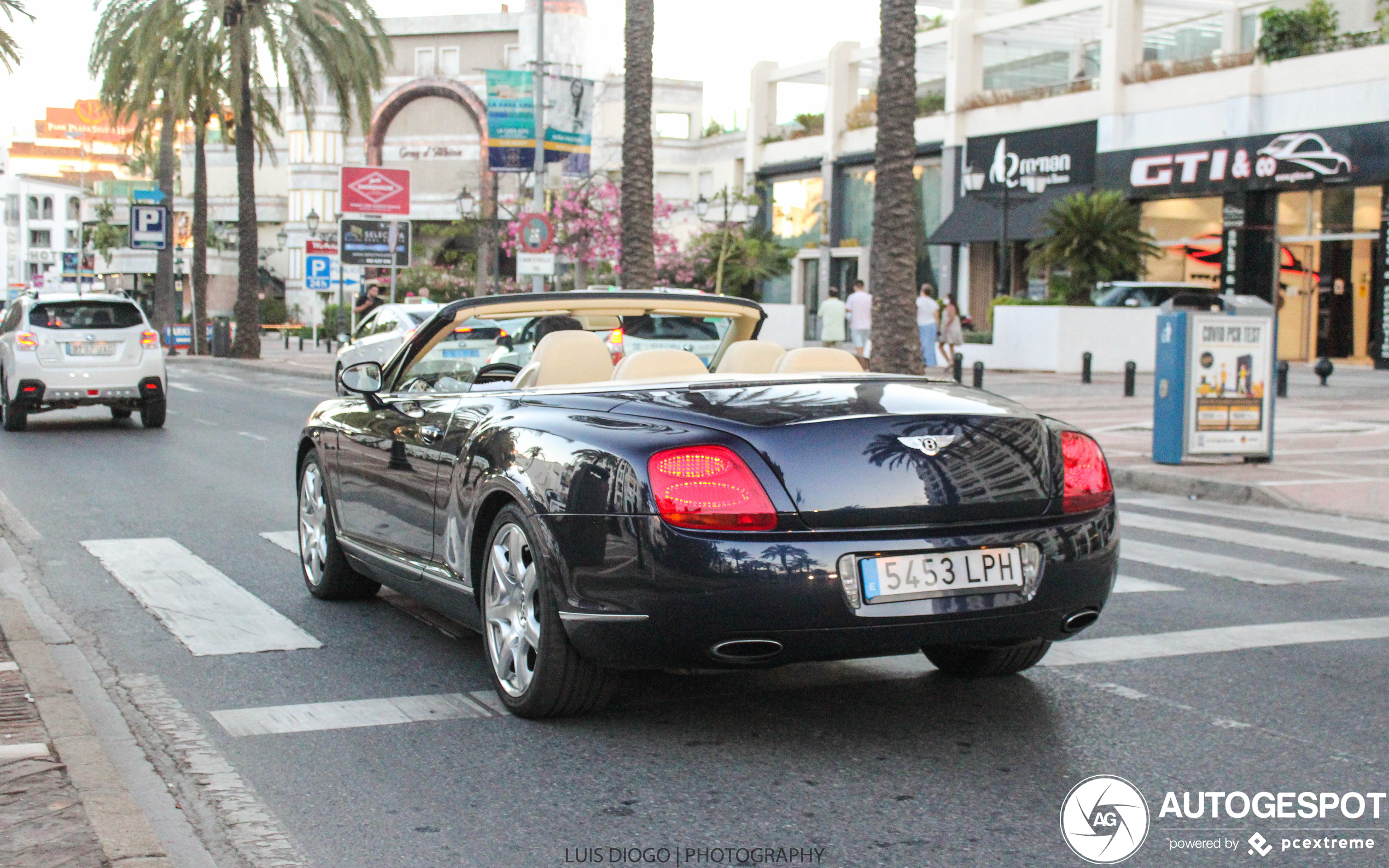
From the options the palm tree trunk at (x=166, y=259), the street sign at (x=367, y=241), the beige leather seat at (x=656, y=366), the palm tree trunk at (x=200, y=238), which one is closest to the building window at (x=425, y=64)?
the palm tree trunk at (x=166, y=259)

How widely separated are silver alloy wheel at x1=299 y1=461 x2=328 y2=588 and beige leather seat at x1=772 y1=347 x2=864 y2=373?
251 centimetres

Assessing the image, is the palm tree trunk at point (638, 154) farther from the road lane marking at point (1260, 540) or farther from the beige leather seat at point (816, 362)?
the beige leather seat at point (816, 362)

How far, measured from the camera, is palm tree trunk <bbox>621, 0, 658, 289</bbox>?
23.6 metres

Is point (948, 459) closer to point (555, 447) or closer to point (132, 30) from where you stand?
point (555, 447)

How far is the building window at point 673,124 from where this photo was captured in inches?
3236

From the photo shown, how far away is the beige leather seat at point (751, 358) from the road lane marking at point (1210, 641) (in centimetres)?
158

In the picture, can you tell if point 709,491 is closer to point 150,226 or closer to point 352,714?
point 352,714

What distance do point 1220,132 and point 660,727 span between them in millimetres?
30822

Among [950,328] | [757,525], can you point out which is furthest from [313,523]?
[950,328]

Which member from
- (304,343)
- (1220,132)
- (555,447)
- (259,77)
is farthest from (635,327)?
(304,343)

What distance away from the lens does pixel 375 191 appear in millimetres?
36750

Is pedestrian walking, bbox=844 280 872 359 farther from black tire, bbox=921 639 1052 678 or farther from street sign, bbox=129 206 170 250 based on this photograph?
street sign, bbox=129 206 170 250

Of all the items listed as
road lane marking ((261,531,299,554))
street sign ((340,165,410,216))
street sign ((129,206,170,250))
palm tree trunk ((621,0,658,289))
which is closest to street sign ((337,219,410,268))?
street sign ((340,165,410,216))

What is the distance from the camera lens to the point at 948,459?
15.0 feet
